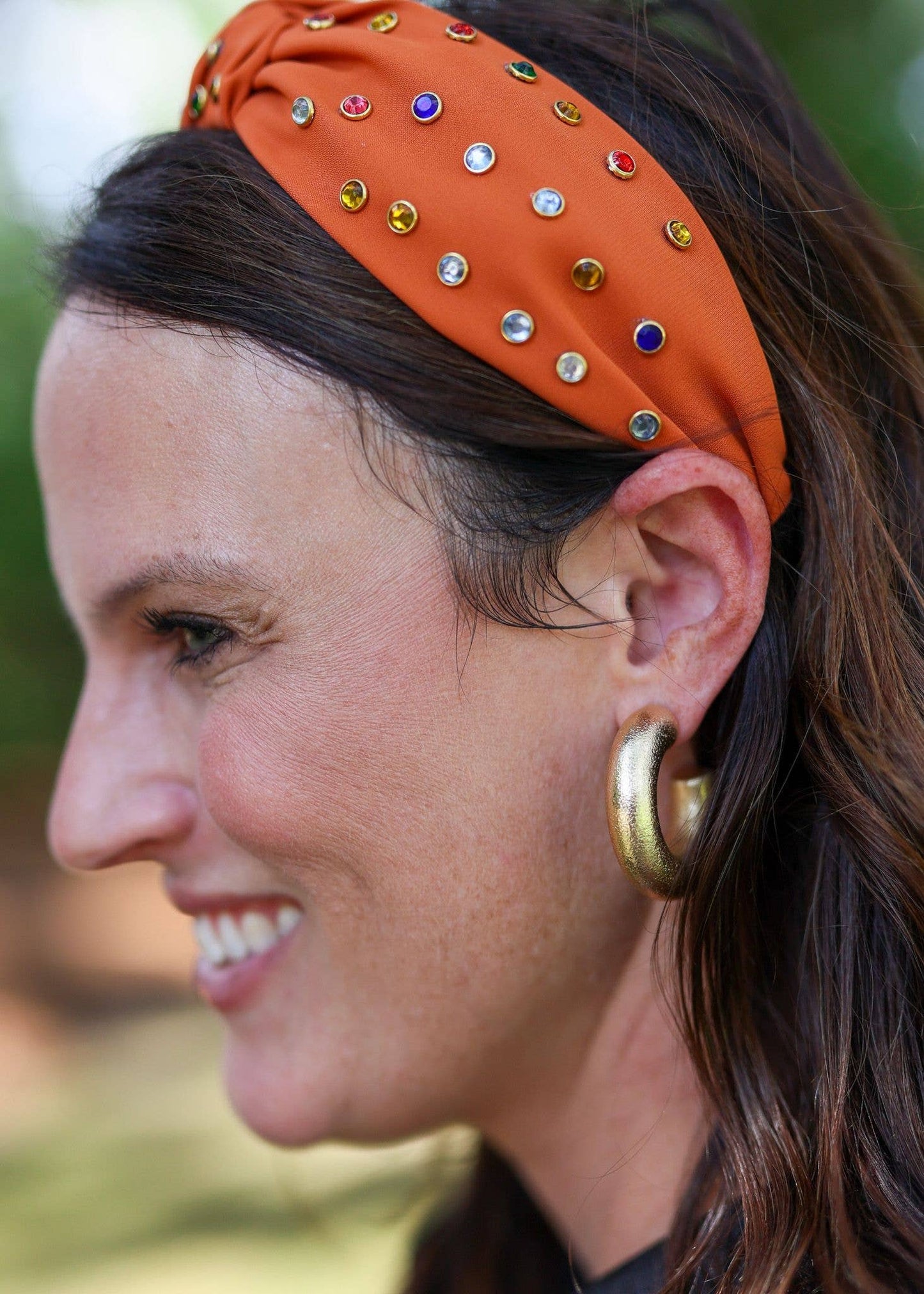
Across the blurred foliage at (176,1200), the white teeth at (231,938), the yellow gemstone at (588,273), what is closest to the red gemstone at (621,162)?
the yellow gemstone at (588,273)

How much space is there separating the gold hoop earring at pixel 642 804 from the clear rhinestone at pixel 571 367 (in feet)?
1.24

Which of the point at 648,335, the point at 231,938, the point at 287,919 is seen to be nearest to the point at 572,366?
the point at 648,335

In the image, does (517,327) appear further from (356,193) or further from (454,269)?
(356,193)

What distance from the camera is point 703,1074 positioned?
1218mm

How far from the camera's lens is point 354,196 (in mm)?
1185

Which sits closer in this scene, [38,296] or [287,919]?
[287,919]

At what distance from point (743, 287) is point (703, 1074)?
0.94 m

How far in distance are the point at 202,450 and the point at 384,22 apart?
58cm

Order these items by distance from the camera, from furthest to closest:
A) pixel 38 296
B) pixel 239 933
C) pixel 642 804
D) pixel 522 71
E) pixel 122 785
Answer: pixel 38 296 → pixel 239 933 → pixel 122 785 → pixel 522 71 → pixel 642 804

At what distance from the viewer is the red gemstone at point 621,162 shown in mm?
1212

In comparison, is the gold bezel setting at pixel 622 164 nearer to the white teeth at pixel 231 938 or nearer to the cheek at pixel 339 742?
the cheek at pixel 339 742

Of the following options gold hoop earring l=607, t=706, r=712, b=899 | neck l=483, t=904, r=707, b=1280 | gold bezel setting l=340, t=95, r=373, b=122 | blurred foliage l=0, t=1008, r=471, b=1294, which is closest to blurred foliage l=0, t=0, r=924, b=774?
gold bezel setting l=340, t=95, r=373, b=122

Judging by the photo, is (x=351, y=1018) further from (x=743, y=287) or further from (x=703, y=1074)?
(x=743, y=287)

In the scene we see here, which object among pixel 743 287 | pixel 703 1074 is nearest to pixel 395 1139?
pixel 703 1074
